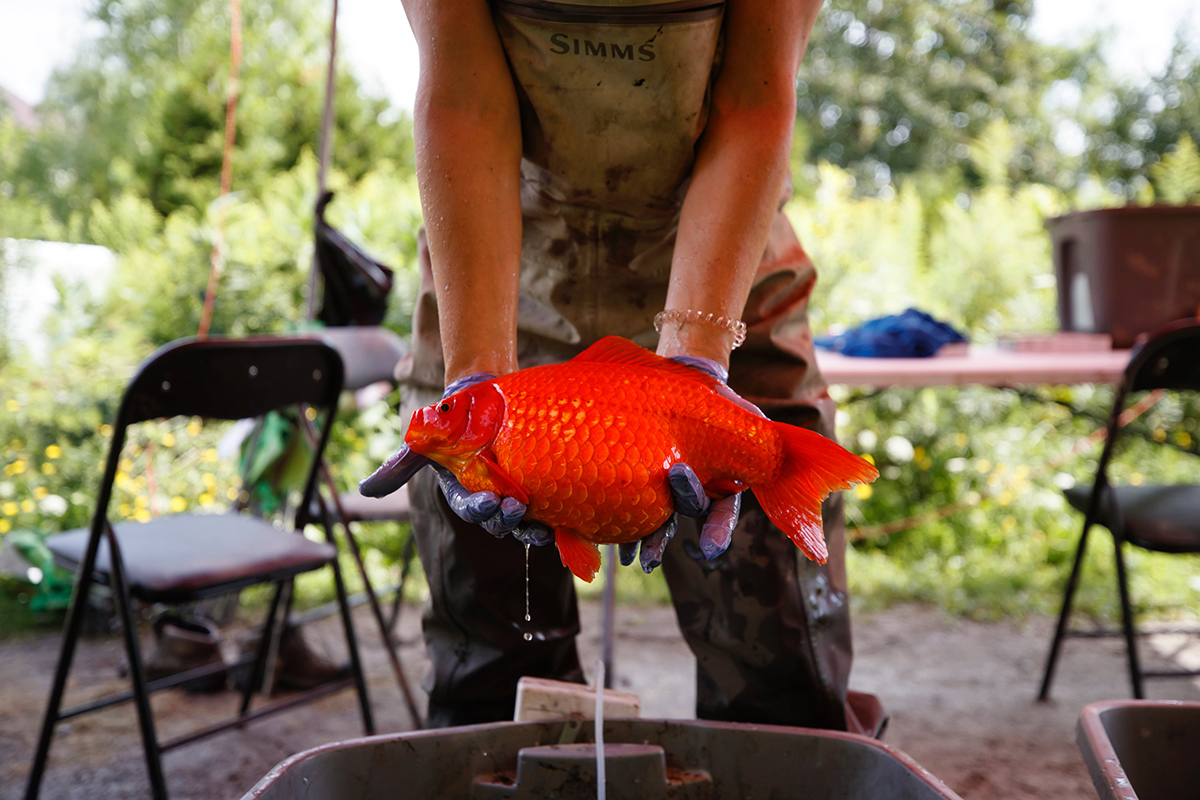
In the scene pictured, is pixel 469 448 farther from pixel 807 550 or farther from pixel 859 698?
pixel 859 698

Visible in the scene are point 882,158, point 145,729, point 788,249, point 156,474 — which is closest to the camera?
point 788,249

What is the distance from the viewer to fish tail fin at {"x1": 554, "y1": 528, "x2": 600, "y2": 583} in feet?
2.83

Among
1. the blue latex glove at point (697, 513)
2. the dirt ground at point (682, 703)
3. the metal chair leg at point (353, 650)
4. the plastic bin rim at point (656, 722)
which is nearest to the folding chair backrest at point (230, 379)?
the metal chair leg at point (353, 650)

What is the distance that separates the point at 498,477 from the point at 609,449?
4.4 inches

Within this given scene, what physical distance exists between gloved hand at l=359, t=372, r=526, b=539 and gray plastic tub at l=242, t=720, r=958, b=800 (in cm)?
31

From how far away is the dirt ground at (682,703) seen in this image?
2518mm

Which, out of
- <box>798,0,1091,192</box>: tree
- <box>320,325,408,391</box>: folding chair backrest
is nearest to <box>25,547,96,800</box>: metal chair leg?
<box>320,325,408,391</box>: folding chair backrest

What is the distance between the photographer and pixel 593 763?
102cm

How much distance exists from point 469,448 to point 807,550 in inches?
14.6

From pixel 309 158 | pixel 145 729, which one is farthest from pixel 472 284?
pixel 309 158

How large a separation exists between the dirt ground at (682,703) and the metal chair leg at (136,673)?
1.41ft

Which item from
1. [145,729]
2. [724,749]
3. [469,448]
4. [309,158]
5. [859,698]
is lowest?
[145,729]

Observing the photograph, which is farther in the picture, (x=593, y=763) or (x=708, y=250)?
(x=708, y=250)

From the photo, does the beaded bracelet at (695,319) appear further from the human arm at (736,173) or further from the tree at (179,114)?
the tree at (179,114)
